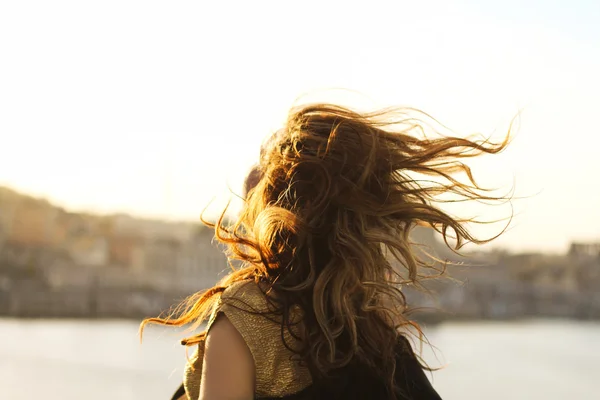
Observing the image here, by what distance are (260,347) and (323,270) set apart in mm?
118

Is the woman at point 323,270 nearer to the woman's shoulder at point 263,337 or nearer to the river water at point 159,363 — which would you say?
the woman's shoulder at point 263,337

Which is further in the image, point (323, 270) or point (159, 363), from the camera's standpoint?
point (159, 363)

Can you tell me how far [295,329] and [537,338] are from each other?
131 feet

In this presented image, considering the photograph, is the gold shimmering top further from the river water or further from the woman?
the river water

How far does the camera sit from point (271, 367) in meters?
0.95

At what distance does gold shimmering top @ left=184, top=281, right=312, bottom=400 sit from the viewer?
936 millimetres

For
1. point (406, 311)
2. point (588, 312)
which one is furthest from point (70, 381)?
point (588, 312)

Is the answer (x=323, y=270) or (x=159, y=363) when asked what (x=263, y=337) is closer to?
(x=323, y=270)

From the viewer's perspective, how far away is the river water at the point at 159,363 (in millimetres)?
17531

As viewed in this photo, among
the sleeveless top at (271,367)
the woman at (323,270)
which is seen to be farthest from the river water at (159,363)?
the sleeveless top at (271,367)

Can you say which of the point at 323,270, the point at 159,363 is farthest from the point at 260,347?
the point at 159,363

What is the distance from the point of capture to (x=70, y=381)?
18.3 metres

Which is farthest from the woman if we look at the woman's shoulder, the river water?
the river water

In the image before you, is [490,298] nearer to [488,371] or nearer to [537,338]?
[537,338]
